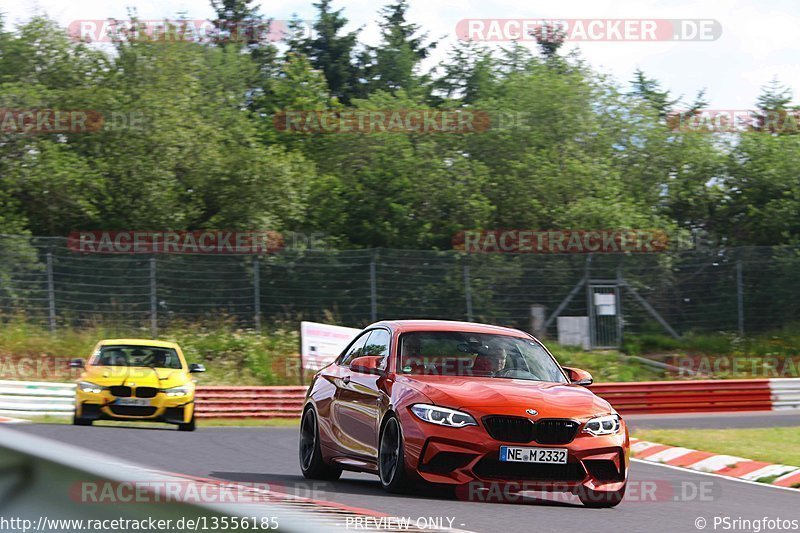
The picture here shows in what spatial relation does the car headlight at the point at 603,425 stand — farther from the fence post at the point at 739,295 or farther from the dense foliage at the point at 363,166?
the dense foliage at the point at 363,166

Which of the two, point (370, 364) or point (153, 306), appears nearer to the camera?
point (370, 364)

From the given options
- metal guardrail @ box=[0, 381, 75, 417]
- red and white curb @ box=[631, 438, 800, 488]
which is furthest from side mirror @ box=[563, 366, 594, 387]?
metal guardrail @ box=[0, 381, 75, 417]

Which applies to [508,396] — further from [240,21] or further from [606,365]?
[240,21]

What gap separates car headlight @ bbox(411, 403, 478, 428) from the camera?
9.15 meters

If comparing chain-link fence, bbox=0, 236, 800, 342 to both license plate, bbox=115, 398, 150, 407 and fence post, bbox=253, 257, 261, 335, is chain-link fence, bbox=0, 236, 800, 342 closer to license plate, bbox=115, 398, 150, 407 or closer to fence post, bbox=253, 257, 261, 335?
fence post, bbox=253, 257, 261, 335

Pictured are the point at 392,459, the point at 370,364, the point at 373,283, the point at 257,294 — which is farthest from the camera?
the point at 373,283

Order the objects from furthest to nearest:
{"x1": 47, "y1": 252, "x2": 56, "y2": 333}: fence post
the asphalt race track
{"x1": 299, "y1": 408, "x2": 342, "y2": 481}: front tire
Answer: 1. {"x1": 47, "y1": 252, "x2": 56, "y2": 333}: fence post
2. {"x1": 299, "y1": 408, "x2": 342, "y2": 481}: front tire
3. the asphalt race track

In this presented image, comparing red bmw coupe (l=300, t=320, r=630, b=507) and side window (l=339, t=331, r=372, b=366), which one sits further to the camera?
side window (l=339, t=331, r=372, b=366)

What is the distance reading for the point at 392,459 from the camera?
9.62 meters

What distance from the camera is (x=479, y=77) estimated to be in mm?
50875

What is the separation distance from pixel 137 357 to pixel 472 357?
30.8ft

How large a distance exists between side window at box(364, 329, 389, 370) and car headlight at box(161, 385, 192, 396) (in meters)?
7.41

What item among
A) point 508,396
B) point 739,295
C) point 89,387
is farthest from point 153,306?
point 508,396

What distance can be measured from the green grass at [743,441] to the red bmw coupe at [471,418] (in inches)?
215
